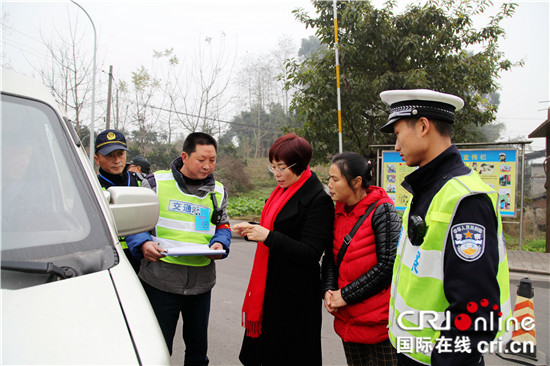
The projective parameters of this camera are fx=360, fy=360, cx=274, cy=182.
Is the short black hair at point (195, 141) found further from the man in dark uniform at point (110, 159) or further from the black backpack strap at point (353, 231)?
the black backpack strap at point (353, 231)

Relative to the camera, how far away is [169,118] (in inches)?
660

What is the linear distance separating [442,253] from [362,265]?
666 mm

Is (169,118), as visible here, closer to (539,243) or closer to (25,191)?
(539,243)

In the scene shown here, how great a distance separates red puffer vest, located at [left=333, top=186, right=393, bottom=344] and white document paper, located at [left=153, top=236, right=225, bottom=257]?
0.72 meters

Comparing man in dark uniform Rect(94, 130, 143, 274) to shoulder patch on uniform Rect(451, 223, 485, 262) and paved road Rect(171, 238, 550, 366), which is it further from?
shoulder patch on uniform Rect(451, 223, 485, 262)

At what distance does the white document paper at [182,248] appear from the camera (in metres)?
1.93

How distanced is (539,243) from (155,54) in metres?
16.4

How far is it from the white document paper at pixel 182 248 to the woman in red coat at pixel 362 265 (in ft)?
2.26

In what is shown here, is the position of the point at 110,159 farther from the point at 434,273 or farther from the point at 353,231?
the point at 434,273

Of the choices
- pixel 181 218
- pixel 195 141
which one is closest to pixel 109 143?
pixel 195 141

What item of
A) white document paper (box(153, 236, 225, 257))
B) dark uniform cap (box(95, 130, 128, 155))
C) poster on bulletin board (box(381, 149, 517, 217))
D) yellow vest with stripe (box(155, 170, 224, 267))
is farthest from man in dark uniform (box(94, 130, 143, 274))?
poster on bulletin board (box(381, 149, 517, 217))

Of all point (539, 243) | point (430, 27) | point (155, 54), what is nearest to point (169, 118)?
point (155, 54)

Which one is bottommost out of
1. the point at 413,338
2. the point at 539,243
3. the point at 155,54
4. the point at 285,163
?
the point at 539,243

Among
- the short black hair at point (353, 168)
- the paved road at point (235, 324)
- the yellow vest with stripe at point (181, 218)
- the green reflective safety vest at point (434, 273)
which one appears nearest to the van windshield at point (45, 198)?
the yellow vest with stripe at point (181, 218)
